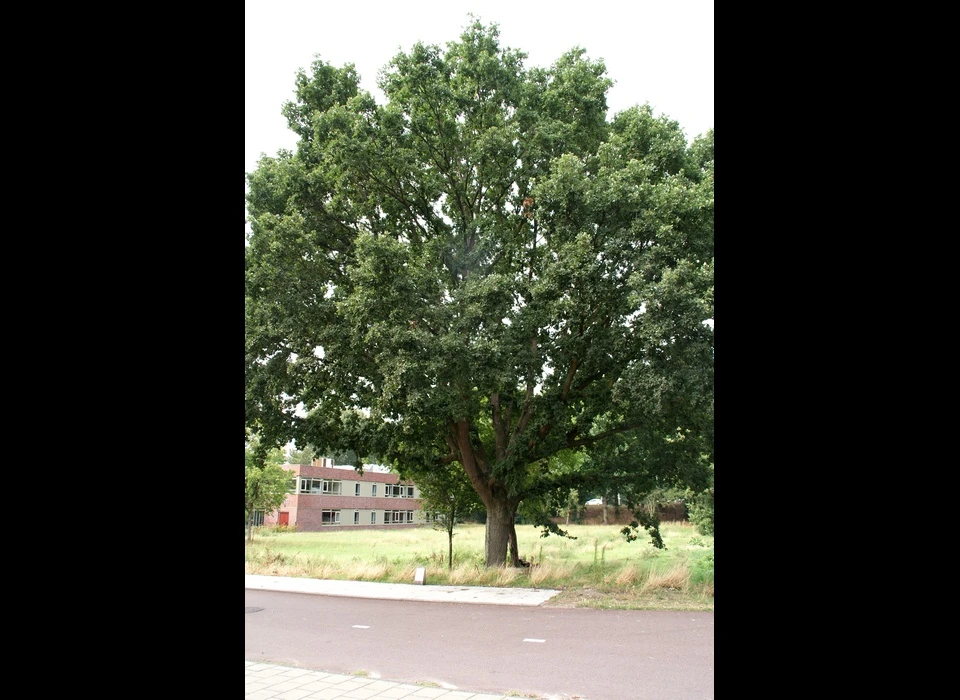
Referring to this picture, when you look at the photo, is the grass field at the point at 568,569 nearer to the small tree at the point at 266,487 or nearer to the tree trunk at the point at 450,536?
the tree trunk at the point at 450,536

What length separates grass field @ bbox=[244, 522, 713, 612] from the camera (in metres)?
12.9

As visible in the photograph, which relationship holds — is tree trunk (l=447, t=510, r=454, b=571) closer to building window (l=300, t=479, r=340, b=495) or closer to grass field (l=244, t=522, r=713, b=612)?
grass field (l=244, t=522, r=713, b=612)

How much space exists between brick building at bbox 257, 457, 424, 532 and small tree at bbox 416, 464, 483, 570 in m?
17.3

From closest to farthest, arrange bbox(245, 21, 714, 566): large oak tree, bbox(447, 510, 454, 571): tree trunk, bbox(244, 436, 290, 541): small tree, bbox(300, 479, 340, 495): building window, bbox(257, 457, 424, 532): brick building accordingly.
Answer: bbox(245, 21, 714, 566): large oak tree, bbox(447, 510, 454, 571): tree trunk, bbox(244, 436, 290, 541): small tree, bbox(257, 457, 424, 532): brick building, bbox(300, 479, 340, 495): building window

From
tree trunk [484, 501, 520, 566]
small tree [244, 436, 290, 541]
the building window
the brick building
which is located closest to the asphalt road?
tree trunk [484, 501, 520, 566]

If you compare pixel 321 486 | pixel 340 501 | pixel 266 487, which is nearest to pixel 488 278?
pixel 266 487

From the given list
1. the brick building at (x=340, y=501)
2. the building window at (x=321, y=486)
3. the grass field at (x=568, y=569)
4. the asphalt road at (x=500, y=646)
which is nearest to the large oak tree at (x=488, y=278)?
the grass field at (x=568, y=569)

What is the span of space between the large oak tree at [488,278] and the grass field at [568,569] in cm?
109

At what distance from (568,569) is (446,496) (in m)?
3.38

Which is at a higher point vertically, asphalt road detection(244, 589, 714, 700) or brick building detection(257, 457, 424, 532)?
asphalt road detection(244, 589, 714, 700)
